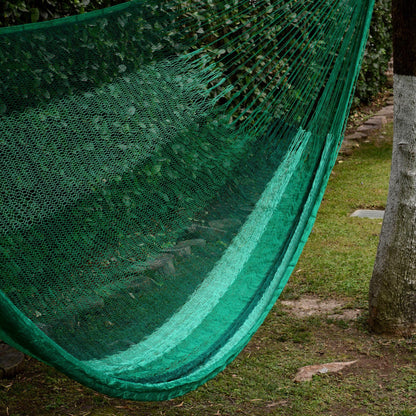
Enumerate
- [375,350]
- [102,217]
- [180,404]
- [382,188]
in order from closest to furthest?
1. [102,217]
2. [180,404]
3. [375,350]
4. [382,188]

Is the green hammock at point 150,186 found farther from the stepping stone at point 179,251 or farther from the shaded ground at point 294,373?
the shaded ground at point 294,373

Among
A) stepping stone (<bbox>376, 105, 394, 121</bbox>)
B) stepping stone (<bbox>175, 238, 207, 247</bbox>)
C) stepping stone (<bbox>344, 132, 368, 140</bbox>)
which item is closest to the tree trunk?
stepping stone (<bbox>175, 238, 207, 247</bbox>)

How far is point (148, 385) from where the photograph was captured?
1603mm

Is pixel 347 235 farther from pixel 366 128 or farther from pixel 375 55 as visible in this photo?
pixel 375 55

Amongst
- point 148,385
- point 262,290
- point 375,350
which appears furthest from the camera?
point 375,350

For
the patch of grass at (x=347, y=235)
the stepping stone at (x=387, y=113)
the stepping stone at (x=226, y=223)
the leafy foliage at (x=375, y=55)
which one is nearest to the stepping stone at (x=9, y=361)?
the stepping stone at (x=226, y=223)

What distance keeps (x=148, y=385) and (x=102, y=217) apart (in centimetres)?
52

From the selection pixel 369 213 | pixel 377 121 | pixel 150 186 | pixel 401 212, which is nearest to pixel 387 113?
pixel 377 121

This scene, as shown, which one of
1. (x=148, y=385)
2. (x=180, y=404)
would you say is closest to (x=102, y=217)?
(x=148, y=385)

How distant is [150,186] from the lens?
2.01 m

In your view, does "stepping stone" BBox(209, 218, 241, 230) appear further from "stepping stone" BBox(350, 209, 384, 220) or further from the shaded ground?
"stepping stone" BBox(350, 209, 384, 220)

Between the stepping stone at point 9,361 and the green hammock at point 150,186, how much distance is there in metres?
0.86

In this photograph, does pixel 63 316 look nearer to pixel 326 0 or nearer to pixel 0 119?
pixel 0 119

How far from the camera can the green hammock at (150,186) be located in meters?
1.70
